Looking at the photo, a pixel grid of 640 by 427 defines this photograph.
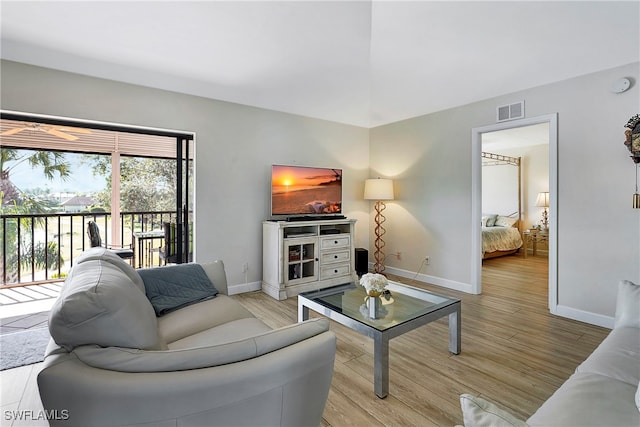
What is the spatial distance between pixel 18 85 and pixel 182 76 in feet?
4.42

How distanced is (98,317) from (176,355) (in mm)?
291

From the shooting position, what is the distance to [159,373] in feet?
3.11

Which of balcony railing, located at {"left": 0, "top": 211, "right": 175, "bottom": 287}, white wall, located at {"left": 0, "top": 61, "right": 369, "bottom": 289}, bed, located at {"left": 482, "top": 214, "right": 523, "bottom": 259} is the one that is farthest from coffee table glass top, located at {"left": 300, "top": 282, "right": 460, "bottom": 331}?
bed, located at {"left": 482, "top": 214, "right": 523, "bottom": 259}

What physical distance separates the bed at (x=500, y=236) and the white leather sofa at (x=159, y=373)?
5.65 metres

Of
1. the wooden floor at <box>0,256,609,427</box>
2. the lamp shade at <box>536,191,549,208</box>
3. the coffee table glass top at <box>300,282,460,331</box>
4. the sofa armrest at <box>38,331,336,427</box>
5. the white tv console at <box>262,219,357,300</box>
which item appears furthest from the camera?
the lamp shade at <box>536,191,549,208</box>

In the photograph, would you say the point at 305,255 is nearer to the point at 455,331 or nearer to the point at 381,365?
the point at 455,331

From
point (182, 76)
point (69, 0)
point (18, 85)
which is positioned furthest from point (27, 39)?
point (182, 76)

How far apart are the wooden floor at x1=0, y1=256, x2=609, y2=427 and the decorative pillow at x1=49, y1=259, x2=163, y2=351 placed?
3.66ft

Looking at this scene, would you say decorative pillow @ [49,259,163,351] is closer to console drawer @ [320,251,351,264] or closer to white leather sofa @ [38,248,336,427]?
white leather sofa @ [38,248,336,427]

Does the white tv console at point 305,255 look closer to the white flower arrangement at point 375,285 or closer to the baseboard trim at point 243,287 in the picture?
the baseboard trim at point 243,287

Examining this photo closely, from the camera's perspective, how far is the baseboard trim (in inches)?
153

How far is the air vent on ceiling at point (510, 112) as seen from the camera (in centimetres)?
342

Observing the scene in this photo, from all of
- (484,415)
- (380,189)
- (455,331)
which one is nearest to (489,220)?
(380,189)

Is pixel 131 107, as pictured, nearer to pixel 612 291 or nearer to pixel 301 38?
pixel 301 38
